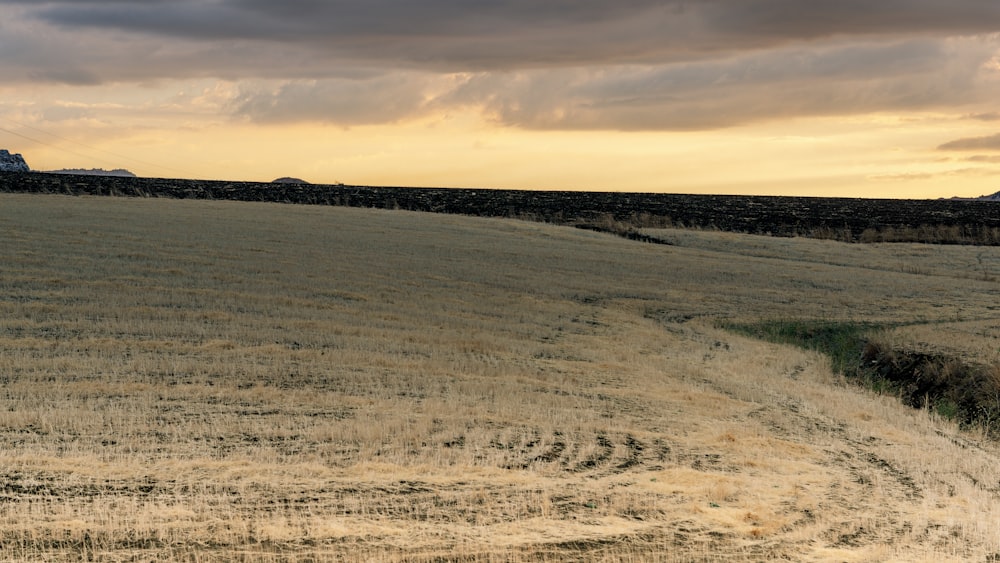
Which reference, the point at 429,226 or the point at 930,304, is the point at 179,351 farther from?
the point at 429,226

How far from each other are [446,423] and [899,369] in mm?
11165

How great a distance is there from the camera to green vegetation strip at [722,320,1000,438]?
55.7 ft

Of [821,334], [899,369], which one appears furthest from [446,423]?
[821,334]

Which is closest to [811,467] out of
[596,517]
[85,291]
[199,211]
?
[596,517]

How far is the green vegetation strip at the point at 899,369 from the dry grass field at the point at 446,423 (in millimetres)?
812

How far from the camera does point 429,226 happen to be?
163ft

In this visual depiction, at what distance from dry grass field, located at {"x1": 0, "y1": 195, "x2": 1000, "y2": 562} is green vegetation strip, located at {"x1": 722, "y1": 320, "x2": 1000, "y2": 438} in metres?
0.81

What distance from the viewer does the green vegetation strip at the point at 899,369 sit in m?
17.0

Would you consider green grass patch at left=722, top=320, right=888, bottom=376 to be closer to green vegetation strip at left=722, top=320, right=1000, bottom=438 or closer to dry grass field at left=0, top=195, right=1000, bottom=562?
green vegetation strip at left=722, top=320, right=1000, bottom=438

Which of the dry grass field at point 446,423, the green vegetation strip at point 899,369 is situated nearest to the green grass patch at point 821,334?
the green vegetation strip at point 899,369

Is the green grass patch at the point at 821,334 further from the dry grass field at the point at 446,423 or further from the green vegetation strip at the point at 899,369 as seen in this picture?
the dry grass field at the point at 446,423

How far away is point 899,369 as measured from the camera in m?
20.0

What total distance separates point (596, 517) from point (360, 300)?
16439mm

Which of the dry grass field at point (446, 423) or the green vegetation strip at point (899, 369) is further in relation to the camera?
the green vegetation strip at point (899, 369)
